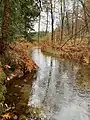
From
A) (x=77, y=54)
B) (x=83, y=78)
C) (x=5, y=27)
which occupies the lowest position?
(x=83, y=78)

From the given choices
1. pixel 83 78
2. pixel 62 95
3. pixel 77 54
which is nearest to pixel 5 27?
pixel 62 95

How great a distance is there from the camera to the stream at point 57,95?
29.6 feet

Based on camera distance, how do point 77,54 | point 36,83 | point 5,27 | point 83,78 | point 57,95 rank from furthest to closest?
point 77,54, point 83,78, point 36,83, point 5,27, point 57,95

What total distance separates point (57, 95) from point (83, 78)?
14.5 ft

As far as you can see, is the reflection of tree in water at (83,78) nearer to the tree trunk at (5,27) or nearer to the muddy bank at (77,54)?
the muddy bank at (77,54)

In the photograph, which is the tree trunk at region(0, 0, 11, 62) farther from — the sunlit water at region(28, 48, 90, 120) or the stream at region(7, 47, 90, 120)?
the sunlit water at region(28, 48, 90, 120)

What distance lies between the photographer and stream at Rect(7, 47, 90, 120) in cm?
903

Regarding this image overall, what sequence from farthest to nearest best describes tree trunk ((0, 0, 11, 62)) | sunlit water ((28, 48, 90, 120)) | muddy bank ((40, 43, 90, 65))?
muddy bank ((40, 43, 90, 65)), tree trunk ((0, 0, 11, 62)), sunlit water ((28, 48, 90, 120))

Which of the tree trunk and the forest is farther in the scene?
the tree trunk

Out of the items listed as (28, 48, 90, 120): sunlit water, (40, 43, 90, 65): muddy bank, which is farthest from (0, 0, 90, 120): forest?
(40, 43, 90, 65): muddy bank

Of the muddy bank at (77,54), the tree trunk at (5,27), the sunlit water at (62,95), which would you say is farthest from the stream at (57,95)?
the muddy bank at (77,54)

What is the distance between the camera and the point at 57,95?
11.2m

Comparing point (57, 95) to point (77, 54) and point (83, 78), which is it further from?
point (77, 54)

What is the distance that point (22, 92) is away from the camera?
11383 millimetres
